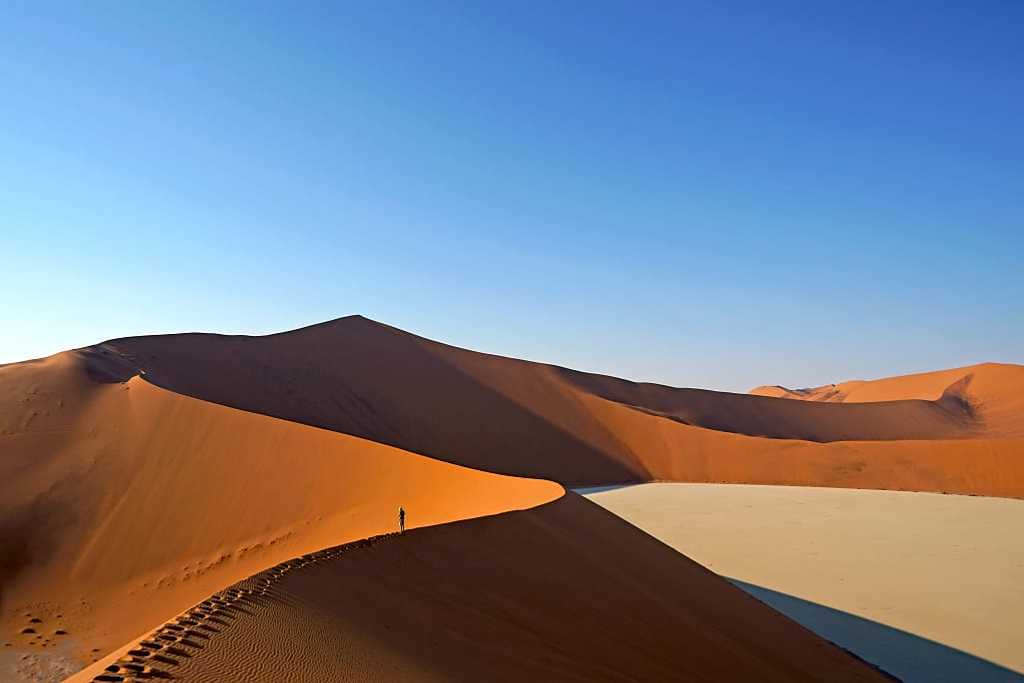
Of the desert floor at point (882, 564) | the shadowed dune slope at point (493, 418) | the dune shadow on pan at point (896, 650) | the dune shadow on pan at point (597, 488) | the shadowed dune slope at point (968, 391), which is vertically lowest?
the dune shadow on pan at point (896, 650)

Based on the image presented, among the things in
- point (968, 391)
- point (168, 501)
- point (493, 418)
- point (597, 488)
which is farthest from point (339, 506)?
point (968, 391)

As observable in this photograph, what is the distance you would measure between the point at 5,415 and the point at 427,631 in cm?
1912

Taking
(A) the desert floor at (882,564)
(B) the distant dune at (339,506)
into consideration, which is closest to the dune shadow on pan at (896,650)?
(A) the desert floor at (882,564)

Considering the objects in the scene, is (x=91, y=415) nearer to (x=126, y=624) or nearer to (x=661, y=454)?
(x=126, y=624)

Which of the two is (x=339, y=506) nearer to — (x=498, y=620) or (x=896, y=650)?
(x=498, y=620)

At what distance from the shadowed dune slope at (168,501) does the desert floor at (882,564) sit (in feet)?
17.4

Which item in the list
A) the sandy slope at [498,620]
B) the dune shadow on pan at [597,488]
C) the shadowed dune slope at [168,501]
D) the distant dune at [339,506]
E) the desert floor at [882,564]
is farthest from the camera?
the dune shadow on pan at [597,488]

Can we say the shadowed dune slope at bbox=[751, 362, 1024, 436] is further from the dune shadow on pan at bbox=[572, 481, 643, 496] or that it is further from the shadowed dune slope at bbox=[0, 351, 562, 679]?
the shadowed dune slope at bbox=[0, 351, 562, 679]

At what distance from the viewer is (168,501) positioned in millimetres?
16125

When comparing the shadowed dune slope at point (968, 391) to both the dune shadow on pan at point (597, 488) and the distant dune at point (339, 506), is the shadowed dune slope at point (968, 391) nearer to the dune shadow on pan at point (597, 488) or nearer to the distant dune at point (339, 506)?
the distant dune at point (339, 506)

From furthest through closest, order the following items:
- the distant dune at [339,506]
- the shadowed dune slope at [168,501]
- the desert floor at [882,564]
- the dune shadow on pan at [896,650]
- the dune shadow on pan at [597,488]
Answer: the dune shadow on pan at [597,488], the shadowed dune slope at [168,501], the desert floor at [882,564], the dune shadow on pan at [896,650], the distant dune at [339,506]

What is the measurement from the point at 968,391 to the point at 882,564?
78.8 metres

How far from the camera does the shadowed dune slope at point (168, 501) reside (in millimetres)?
13031

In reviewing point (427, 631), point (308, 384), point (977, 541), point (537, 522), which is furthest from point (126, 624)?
point (308, 384)
